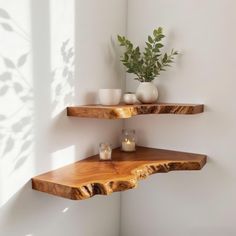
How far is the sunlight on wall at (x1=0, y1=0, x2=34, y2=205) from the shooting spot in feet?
2.89

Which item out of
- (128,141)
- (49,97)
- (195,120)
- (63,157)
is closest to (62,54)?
(49,97)

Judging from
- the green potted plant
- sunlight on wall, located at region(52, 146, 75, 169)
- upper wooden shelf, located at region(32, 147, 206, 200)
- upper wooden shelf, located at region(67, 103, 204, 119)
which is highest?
the green potted plant

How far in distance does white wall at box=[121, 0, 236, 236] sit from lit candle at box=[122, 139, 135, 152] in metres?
0.11

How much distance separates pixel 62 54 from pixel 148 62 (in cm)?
46

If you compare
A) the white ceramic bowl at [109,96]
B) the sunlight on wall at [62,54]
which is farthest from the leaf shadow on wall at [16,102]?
the white ceramic bowl at [109,96]

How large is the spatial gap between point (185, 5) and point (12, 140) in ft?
3.40

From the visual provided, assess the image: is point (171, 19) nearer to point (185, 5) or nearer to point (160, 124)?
point (185, 5)

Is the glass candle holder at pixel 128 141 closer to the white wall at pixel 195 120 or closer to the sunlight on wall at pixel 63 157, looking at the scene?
the white wall at pixel 195 120

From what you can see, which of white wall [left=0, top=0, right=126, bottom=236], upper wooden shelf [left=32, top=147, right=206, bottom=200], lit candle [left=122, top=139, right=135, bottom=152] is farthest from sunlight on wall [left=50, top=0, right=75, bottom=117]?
lit candle [left=122, top=139, right=135, bottom=152]

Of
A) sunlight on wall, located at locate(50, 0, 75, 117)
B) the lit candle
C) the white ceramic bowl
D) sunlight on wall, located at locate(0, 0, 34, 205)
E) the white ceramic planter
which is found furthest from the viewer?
the lit candle

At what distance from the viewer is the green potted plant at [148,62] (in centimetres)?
135

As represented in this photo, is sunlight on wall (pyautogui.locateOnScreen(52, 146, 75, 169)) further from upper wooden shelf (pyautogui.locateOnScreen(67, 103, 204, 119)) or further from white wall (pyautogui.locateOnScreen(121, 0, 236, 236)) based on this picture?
white wall (pyautogui.locateOnScreen(121, 0, 236, 236))

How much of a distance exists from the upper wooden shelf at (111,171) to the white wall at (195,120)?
0.10 metres

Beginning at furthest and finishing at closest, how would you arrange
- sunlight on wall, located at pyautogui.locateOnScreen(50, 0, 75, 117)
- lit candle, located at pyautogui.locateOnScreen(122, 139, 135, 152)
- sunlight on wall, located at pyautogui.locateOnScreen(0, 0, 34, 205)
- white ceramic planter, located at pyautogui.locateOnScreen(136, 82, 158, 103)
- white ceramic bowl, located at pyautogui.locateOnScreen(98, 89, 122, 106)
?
lit candle, located at pyautogui.locateOnScreen(122, 139, 135, 152), white ceramic planter, located at pyautogui.locateOnScreen(136, 82, 158, 103), white ceramic bowl, located at pyautogui.locateOnScreen(98, 89, 122, 106), sunlight on wall, located at pyautogui.locateOnScreen(50, 0, 75, 117), sunlight on wall, located at pyautogui.locateOnScreen(0, 0, 34, 205)
